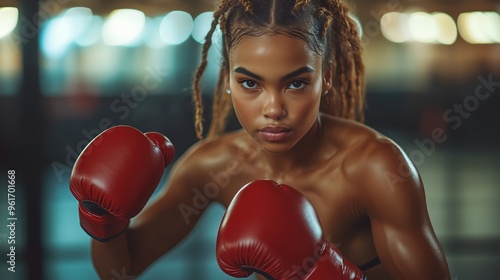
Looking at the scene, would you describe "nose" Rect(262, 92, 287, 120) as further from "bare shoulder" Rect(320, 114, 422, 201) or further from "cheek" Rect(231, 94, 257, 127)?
"bare shoulder" Rect(320, 114, 422, 201)

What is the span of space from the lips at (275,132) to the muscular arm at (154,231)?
0.37 m

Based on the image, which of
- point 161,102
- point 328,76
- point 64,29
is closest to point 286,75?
point 328,76

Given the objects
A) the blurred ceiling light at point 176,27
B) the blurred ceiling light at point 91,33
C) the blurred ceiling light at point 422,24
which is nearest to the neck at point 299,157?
the blurred ceiling light at point 176,27

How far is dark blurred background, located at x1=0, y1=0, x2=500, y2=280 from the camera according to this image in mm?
3043

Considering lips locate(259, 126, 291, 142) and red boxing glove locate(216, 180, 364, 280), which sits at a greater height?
lips locate(259, 126, 291, 142)

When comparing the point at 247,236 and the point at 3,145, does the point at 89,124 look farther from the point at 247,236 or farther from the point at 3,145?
the point at 247,236

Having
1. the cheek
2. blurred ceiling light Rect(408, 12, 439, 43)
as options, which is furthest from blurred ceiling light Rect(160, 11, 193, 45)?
the cheek

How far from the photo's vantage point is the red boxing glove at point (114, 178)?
1353 mm

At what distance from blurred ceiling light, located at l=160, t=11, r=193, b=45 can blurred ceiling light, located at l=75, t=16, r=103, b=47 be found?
17.7 inches

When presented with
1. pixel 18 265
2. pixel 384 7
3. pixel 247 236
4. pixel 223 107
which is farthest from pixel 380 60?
pixel 247 236

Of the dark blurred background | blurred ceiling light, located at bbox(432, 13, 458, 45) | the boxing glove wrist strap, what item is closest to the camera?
the boxing glove wrist strap

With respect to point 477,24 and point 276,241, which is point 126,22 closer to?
point 477,24

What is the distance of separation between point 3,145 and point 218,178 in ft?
9.97

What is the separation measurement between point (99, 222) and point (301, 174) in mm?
468
